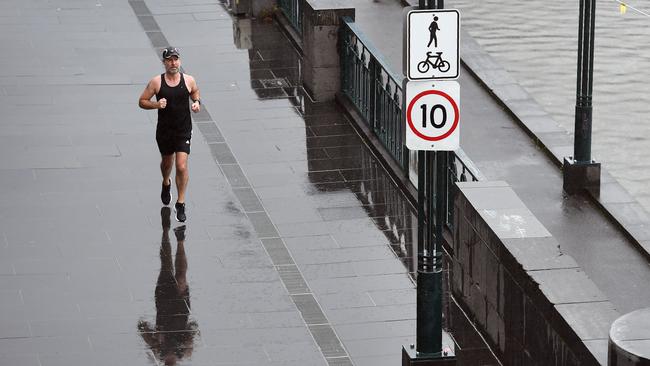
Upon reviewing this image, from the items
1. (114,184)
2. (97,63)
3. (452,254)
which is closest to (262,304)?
(452,254)

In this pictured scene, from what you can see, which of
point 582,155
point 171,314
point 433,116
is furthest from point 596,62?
point 433,116

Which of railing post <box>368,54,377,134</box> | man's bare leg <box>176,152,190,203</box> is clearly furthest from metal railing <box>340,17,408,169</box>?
man's bare leg <box>176,152,190,203</box>

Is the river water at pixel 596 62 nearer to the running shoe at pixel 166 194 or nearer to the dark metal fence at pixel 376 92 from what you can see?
the dark metal fence at pixel 376 92

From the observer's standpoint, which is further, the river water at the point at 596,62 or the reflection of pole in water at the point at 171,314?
the river water at the point at 596,62

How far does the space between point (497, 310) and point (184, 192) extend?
4.38 meters

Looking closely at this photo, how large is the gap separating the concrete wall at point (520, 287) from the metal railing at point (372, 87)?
342 cm

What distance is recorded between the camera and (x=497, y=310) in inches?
473

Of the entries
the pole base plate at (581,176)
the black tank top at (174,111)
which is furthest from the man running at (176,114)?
the pole base plate at (581,176)

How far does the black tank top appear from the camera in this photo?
15.1 metres

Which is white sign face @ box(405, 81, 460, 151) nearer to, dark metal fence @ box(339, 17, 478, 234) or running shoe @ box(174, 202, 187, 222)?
dark metal fence @ box(339, 17, 478, 234)

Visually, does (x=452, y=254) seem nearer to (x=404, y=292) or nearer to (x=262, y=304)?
(x=404, y=292)

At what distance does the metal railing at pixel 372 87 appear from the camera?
16844mm

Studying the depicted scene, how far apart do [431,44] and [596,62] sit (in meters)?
11.2

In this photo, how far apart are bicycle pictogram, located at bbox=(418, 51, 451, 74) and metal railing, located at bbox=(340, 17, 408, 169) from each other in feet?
17.5
